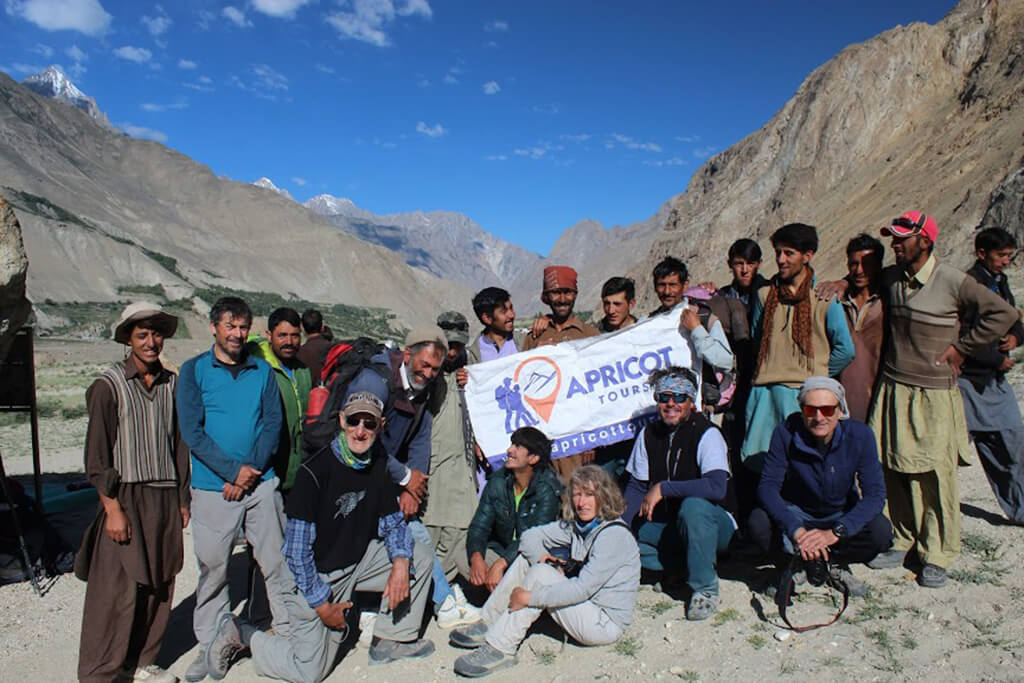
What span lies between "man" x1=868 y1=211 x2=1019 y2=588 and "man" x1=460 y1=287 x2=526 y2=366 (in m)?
2.74

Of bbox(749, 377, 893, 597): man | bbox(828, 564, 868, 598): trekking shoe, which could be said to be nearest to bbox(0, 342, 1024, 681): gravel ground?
bbox(828, 564, 868, 598): trekking shoe

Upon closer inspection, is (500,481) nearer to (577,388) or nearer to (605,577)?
(605,577)

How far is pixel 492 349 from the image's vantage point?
5.84 meters

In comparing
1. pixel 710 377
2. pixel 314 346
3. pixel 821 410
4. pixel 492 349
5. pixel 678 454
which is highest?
pixel 314 346

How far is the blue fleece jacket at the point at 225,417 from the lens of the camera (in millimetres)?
4320

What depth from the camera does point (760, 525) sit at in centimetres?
461

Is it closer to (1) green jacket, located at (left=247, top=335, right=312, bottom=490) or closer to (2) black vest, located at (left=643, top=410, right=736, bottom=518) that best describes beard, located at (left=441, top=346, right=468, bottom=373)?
(1) green jacket, located at (left=247, top=335, right=312, bottom=490)

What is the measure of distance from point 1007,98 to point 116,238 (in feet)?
251

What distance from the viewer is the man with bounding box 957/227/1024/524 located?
5.61 m

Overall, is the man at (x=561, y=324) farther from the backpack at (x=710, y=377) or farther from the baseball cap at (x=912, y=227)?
the baseball cap at (x=912, y=227)

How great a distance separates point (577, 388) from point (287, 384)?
223 cm

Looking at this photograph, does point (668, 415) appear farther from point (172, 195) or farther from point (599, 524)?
point (172, 195)

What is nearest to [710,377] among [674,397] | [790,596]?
[674,397]

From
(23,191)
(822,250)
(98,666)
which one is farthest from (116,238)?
(98,666)
